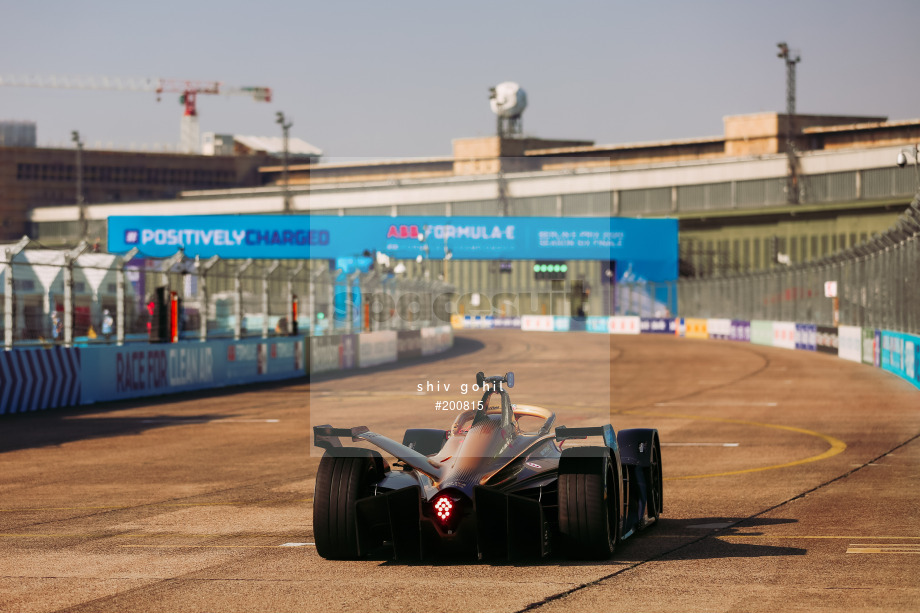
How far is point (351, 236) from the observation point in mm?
75625

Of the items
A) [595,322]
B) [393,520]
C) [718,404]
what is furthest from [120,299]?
[595,322]

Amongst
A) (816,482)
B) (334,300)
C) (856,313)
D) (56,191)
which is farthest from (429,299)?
(56,191)

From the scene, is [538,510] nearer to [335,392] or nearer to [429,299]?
[335,392]

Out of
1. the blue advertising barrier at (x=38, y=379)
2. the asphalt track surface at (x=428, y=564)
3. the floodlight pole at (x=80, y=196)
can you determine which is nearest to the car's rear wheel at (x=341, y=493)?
the asphalt track surface at (x=428, y=564)

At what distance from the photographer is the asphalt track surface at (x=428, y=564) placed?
7.46 m

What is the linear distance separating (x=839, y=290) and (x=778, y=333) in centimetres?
1055

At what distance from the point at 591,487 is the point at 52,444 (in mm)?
11928

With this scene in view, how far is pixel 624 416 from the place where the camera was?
22.1 m

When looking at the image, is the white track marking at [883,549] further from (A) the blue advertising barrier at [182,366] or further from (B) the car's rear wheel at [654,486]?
(A) the blue advertising barrier at [182,366]

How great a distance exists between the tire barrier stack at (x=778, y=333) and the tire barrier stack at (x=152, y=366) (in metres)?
8.09

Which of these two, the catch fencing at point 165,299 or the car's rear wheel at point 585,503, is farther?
the catch fencing at point 165,299

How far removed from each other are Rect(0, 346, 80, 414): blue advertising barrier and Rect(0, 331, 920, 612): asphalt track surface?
3156 millimetres

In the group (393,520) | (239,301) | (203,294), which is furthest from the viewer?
(239,301)

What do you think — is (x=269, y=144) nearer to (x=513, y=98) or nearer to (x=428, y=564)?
(x=513, y=98)
